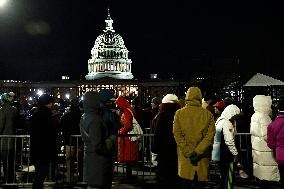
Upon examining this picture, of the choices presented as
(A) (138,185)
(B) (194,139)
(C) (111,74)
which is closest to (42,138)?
(B) (194,139)

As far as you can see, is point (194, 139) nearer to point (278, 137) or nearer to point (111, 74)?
point (278, 137)

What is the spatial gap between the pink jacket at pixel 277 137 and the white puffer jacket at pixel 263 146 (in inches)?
17.5

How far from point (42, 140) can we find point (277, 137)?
152 inches

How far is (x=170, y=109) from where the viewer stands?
7.14 m

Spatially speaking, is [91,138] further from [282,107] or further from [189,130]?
[282,107]

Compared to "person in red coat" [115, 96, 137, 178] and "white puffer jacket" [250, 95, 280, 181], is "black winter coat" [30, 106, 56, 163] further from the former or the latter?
"white puffer jacket" [250, 95, 280, 181]

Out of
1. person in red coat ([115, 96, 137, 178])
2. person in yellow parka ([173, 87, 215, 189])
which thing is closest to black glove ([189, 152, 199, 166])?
person in yellow parka ([173, 87, 215, 189])

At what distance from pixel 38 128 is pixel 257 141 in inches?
149

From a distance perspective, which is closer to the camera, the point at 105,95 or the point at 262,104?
the point at 105,95

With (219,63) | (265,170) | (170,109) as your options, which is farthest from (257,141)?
(219,63)

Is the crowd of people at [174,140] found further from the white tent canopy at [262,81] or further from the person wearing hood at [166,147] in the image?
the white tent canopy at [262,81]

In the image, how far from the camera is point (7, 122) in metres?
9.74

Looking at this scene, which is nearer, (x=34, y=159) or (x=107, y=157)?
(x=107, y=157)

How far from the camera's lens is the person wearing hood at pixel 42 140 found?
24.1ft
